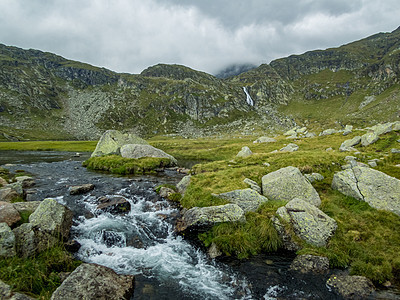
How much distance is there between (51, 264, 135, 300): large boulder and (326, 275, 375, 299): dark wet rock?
10288mm

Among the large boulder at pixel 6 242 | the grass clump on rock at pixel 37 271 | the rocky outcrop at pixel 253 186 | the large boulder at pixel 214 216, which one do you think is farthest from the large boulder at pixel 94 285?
the rocky outcrop at pixel 253 186

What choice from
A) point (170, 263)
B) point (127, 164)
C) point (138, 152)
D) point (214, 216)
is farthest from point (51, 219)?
point (138, 152)

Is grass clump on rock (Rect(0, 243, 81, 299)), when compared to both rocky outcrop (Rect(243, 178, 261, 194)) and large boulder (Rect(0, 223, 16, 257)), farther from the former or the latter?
rocky outcrop (Rect(243, 178, 261, 194))

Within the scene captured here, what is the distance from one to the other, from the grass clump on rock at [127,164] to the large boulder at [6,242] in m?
27.4

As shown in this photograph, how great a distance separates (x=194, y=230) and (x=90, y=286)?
7.78 m

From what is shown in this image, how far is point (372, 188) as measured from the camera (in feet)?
51.5

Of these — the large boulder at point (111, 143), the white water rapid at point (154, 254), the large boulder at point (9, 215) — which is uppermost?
the large boulder at point (111, 143)

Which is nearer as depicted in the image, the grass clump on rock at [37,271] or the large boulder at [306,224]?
the grass clump on rock at [37,271]

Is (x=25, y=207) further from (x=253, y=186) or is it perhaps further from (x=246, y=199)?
(x=253, y=186)

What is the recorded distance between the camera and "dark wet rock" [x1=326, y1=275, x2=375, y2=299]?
927cm

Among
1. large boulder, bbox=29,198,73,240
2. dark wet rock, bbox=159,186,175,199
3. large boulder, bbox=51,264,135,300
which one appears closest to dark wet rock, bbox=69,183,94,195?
dark wet rock, bbox=159,186,175,199

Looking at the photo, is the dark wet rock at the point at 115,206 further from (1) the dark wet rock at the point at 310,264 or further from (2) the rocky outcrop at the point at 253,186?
(1) the dark wet rock at the point at 310,264

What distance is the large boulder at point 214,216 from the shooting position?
1438 centimetres

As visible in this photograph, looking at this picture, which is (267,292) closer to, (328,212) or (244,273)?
(244,273)
